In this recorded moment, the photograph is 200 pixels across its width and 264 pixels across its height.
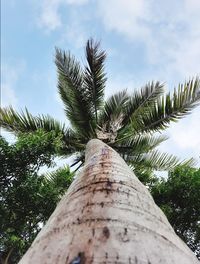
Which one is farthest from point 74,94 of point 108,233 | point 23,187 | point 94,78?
point 108,233

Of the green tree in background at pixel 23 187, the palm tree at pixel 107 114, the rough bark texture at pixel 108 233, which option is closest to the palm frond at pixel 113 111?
the palm tree at pixel 107 114

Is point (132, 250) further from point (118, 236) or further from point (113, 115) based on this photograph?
point (113, 115)

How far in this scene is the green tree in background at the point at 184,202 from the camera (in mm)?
9258

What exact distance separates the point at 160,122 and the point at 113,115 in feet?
5.10

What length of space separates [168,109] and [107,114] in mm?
2107

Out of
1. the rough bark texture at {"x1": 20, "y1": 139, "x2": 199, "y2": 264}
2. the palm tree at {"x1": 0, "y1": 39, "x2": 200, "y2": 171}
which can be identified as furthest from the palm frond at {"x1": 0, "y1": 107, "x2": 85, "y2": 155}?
the rough bark texture at {"x1": 20, "y1": 139, "x2": 199, "y2": 264}

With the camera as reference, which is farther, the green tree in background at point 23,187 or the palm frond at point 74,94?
the palm frond at point 74,94

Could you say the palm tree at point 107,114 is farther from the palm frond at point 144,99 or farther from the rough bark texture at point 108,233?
the rough bark texture at point 108,233

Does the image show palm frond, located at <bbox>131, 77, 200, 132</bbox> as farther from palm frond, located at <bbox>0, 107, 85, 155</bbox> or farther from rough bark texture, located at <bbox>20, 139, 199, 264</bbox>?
rough bark texture, located at <bbox>20, 139, 199, 264</bbox>

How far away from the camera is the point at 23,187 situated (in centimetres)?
751

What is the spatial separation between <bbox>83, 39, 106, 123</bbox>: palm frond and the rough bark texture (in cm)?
715

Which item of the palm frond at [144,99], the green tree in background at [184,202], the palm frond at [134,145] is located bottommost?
the green tree in background at [184,202]

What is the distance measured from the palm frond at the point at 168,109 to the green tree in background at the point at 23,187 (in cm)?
300

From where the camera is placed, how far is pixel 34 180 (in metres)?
7.61
